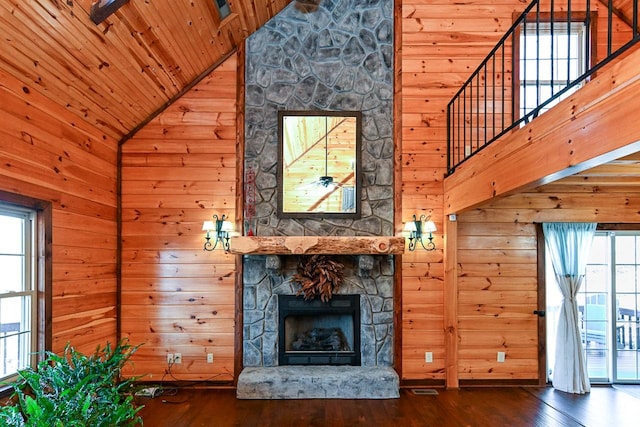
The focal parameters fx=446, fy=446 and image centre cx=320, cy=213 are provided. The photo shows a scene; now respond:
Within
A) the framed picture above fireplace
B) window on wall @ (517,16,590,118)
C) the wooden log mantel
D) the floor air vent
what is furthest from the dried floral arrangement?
window on wall @ (517,16,590,118)

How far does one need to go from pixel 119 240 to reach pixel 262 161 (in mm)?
1788

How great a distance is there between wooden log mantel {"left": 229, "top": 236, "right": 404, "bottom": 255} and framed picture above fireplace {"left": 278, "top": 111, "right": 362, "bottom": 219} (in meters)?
0.46

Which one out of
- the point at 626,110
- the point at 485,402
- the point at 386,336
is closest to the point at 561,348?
the point at 485,402

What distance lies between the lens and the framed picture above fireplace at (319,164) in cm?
496

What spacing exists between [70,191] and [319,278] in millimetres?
2536

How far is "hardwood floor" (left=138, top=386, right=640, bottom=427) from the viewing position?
389cm

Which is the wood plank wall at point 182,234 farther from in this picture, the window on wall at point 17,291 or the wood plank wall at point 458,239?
the wood plank wall at point 458,239

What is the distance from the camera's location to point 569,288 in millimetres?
4816

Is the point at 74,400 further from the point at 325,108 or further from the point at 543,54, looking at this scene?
the point at 543,54

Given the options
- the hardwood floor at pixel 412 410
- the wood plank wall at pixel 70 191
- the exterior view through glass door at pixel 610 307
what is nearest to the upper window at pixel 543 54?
the exterior view through glass door at pixel 610 307

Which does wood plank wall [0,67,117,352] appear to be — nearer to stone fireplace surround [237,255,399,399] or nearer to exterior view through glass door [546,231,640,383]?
stone fireplace surround [237,255,399,399]

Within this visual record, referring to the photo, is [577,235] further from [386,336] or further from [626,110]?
[626,110]

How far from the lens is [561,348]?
4.73 metres

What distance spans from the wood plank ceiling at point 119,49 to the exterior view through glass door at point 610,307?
4.35 m
